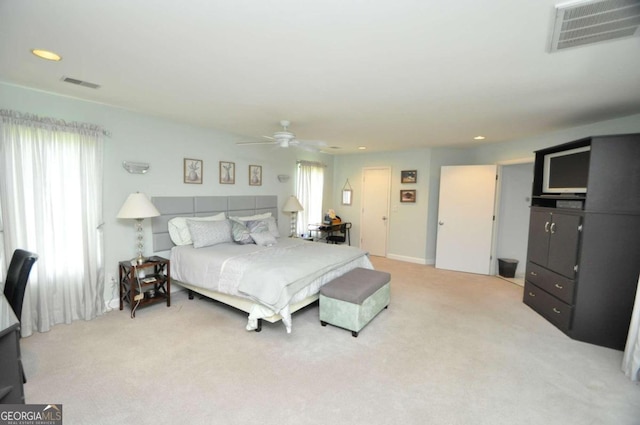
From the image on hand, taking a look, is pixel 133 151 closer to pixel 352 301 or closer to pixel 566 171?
pixel 352 301

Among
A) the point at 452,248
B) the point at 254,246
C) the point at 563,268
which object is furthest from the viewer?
the point at 452,248

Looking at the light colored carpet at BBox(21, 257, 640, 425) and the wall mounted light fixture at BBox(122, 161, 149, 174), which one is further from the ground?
the wall mounted light fixture at BBox(122, 161, 149, 174)

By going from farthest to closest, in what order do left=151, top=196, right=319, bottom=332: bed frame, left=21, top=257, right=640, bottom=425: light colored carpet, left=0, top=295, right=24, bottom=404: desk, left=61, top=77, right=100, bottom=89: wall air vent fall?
1. left=151, top=196, right=319, bottom=332: bed frame
2. left=61, top=77, right=100, bottom=89: wall air vent
3. left=21, top=257, right=640, bottom=425: light colored carpet
4. left=0, top=295, right=24, bottom=404: desk

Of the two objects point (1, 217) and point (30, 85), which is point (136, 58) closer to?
point (30, 85)

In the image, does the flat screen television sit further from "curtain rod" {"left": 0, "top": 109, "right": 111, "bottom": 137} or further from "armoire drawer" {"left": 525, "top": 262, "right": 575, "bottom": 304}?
"curtain rod" {"left": 0, "top": 109, "right": 111, "bottom": 137}

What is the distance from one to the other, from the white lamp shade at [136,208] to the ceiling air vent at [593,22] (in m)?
3.87

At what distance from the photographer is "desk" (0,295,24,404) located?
124cm

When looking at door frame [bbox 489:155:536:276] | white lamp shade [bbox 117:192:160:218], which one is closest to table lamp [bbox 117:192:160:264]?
white lamp shade [bbox 117:192:160:218]

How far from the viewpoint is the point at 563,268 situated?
3174 millimetres

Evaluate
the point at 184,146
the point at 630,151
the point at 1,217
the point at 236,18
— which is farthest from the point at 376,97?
the point at 1,217

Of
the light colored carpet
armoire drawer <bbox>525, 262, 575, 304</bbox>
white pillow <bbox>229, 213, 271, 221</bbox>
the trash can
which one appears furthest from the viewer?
the trash can

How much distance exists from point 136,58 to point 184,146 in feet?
6.96

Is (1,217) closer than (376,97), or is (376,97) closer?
(1,217)

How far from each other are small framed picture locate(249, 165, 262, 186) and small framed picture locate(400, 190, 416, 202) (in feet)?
10.2
